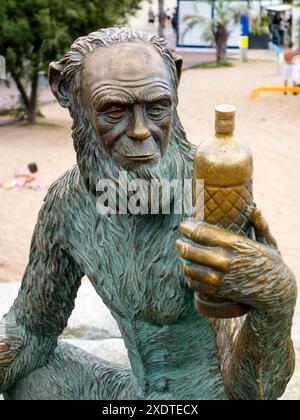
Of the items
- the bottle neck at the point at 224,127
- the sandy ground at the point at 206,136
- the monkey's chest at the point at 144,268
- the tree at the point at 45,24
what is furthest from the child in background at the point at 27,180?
the bottle neck at the point at 224,127

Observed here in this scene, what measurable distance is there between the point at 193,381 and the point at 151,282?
1.28ft

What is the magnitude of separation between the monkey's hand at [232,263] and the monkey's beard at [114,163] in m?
0.38

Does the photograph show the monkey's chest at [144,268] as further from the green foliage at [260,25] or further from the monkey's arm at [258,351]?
the green foliage at [260,25]

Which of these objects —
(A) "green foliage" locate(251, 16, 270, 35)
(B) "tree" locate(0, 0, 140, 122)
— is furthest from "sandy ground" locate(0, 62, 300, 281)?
(A) "green foliage" locate(251, 16, 270, 35)

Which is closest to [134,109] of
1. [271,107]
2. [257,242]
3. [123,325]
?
[257,242]

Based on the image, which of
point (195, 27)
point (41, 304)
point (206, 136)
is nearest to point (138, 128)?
point (41, 304)

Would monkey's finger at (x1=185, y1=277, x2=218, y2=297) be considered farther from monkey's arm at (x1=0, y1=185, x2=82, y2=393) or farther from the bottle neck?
monkey's arm at (x1=0, y1=185, x2=82, y2=393)

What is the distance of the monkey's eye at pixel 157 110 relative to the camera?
197 centimetres

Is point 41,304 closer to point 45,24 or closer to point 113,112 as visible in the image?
point 113,112

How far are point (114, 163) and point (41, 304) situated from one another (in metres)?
0.72

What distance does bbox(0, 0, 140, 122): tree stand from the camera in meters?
11.7

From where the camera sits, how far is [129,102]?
1.93 m
